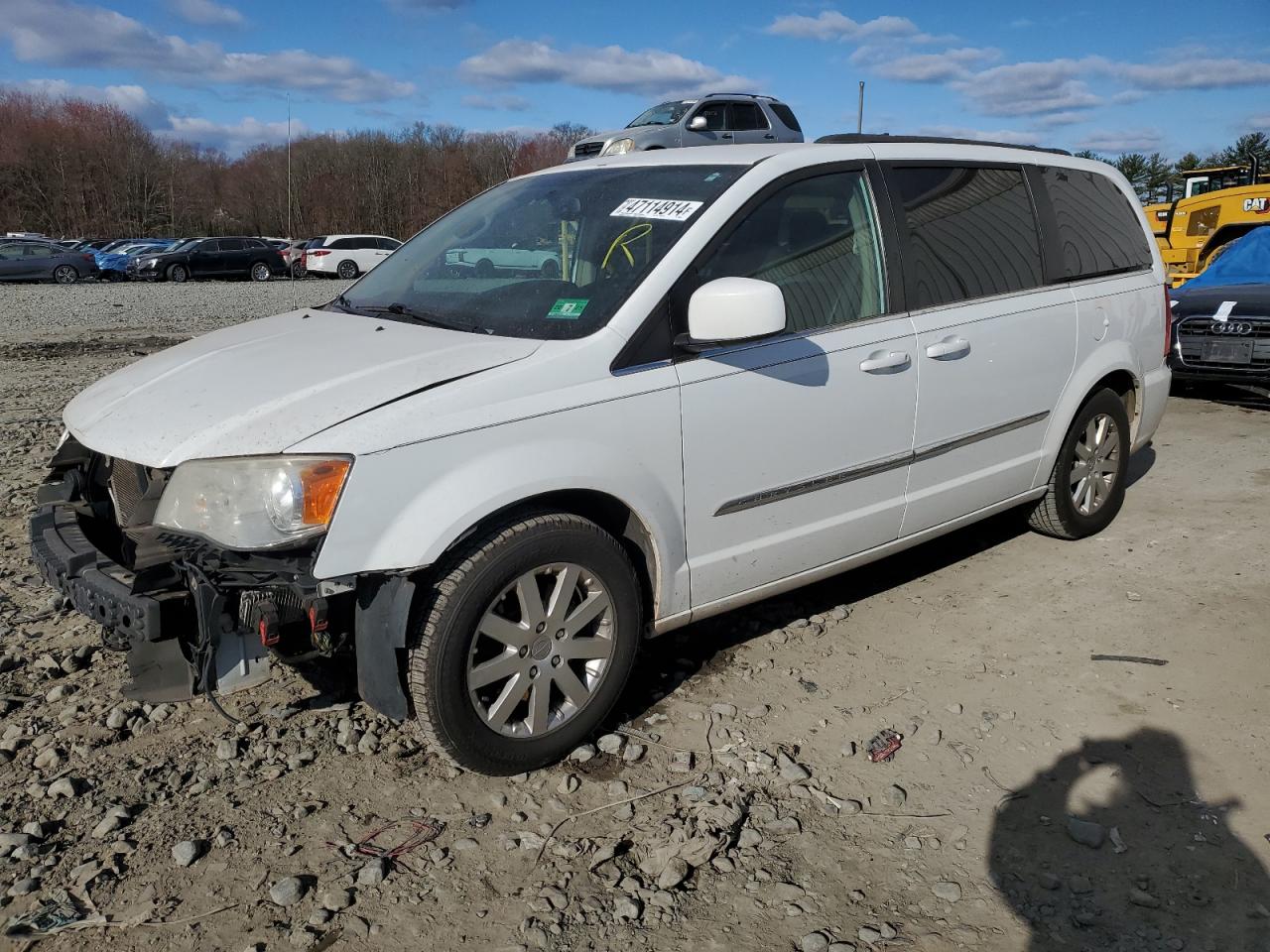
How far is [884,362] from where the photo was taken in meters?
3.73

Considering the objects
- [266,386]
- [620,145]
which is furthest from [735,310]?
[620,145]

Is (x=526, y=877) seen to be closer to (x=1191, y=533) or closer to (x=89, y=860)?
(x=89, y=860)

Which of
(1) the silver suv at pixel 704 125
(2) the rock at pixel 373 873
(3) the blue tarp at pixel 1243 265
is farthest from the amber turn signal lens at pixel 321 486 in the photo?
(1) the silver suv at pixel 704 125

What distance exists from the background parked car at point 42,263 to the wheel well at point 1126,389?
32.0m

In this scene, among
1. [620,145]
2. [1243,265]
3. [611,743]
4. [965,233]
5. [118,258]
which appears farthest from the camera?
[118,258]

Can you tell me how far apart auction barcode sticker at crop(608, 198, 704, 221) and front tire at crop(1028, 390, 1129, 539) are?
2.41 metres

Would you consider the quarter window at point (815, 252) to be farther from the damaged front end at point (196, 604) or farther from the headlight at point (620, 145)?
the headlight at point (620, 145)

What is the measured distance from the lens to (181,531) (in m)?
2.78

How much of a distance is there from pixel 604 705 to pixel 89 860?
1.47 meters

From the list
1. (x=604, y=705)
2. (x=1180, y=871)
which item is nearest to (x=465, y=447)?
(x=604, y=705)

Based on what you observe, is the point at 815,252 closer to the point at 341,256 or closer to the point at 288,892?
the point at 288,892

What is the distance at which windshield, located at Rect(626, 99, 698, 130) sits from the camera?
17.0 m

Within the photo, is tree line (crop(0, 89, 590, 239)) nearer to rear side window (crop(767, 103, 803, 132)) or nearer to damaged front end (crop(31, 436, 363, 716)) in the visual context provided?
rear side window (crop(767, 103, 803, 132))

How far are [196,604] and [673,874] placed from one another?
1430 millimetres
